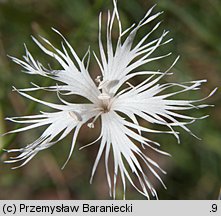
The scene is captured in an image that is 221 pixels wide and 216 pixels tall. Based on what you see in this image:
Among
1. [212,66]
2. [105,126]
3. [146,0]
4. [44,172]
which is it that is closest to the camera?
[105,126]

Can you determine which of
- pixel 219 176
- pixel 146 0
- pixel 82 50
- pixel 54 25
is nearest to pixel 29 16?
pixel 54 25

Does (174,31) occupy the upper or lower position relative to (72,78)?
upper

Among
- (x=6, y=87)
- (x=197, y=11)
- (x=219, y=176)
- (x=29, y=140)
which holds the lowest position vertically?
(x=219, y=176)

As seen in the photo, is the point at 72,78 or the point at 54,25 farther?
the point at 54,25
